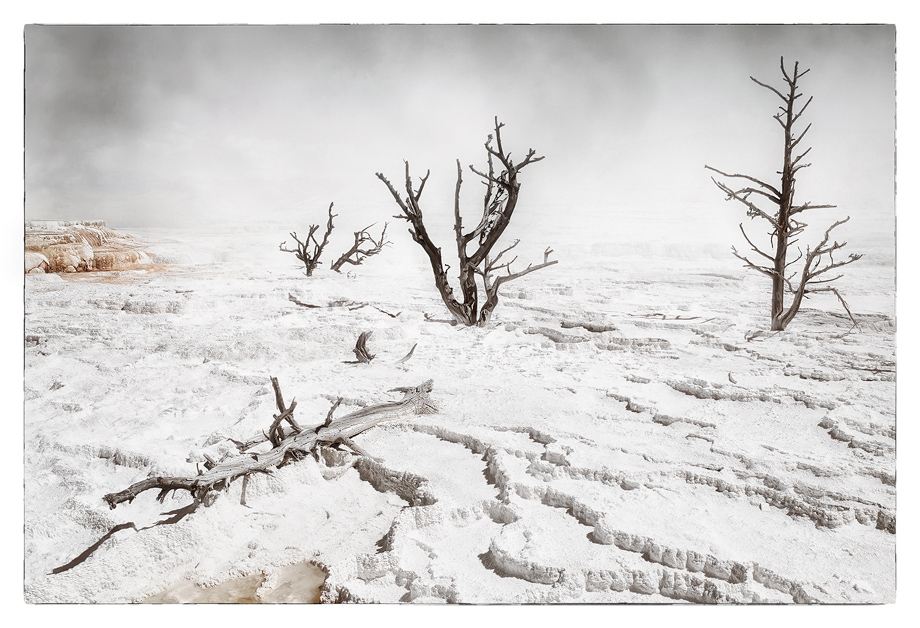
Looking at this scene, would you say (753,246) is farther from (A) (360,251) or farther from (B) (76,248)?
(B) (76,248)

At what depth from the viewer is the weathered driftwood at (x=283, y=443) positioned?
→ 213 cm

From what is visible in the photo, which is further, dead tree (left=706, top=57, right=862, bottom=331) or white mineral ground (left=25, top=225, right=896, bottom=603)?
dead tree (left=706, top=57, right=862, bottom=331)

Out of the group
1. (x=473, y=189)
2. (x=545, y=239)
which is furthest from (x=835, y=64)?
(x=473, y=189)

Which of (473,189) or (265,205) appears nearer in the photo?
(265,205)

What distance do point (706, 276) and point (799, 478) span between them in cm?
98

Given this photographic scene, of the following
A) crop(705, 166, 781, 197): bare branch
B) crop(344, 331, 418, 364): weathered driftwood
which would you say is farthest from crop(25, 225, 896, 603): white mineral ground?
crop(705, 166, 781, 197): bare branch

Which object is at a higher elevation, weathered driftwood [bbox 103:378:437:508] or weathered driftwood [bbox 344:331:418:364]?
weathered driftwood [bbox 344:331:418:364]

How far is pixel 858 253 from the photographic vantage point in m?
2.58

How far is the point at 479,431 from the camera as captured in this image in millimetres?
2447

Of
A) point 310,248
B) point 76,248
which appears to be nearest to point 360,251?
point 310,248

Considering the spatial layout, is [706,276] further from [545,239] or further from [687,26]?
[687,26]

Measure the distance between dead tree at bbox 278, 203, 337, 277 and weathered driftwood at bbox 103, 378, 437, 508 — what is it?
0.80 meters

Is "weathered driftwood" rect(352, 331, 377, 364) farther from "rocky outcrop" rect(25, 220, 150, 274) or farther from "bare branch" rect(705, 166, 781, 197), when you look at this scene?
"bare branch" rect(705, 166, 781, 197)

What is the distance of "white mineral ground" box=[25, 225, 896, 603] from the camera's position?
1982 mm
